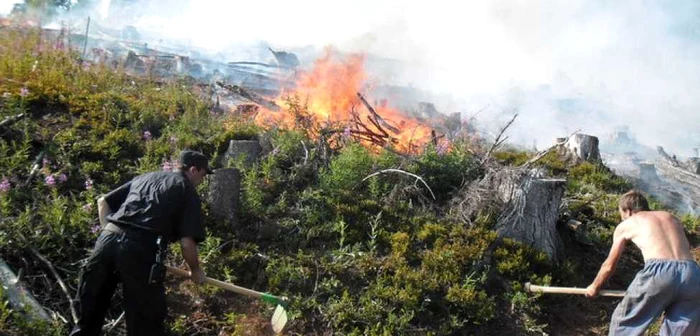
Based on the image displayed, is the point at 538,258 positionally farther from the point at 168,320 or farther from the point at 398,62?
the point at 398,62

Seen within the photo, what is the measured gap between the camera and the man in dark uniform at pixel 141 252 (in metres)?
4.17

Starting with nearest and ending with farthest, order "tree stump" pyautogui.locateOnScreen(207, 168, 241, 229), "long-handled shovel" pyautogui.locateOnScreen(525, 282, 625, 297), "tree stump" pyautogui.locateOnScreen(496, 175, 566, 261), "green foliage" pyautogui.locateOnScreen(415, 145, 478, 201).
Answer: "long-handled shovel" pyautogui.locateOnScreen(525, 282, 625, 297), "tree stump" pyautogui.locateOnScreen(207, 168, 241, 229), "tree stump" pyautogui.locateOnScreen(496, 175, 566, 261), "green foliage" pyautogui.locateOnScreen(415, 145, 478, 201)

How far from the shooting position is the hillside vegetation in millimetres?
5066

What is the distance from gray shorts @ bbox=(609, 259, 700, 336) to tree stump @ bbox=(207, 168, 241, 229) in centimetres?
418

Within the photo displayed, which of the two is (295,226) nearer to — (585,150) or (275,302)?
(275,302)

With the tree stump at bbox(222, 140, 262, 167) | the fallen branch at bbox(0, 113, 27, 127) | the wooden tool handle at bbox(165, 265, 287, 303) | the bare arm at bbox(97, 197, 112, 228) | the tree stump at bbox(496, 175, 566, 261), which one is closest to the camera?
the bare arm at bbox(97, 197, 112, 228)

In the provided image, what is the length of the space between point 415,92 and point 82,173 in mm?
11100

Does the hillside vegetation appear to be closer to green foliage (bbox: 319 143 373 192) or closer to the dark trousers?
green foliage (bbox: 319 143 373 192)

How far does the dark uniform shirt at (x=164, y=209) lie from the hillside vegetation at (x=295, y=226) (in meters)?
1.01

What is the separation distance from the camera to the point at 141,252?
417 cm

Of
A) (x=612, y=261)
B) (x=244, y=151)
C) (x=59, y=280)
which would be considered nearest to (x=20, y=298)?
(x=59, y=280)

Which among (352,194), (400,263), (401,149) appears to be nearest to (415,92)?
(401,149)

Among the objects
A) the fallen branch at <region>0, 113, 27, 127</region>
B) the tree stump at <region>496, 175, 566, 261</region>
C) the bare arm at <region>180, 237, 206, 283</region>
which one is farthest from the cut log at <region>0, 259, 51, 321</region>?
the tree stump at <region>496, 175, 566, 261</region>

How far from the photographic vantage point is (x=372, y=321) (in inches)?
199
